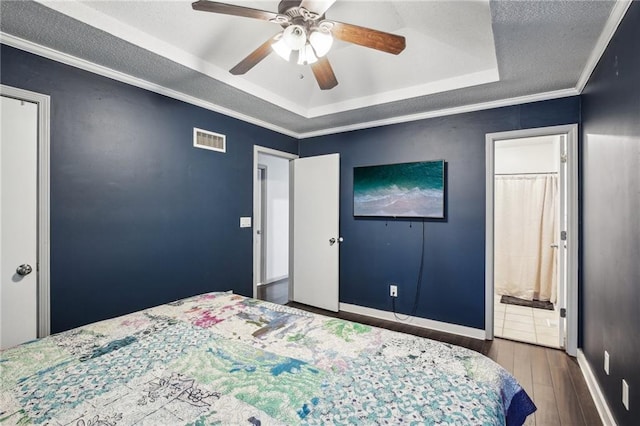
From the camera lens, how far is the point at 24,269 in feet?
6.21

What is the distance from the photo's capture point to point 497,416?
0.95m

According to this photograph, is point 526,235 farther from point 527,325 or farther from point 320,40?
point 320,40

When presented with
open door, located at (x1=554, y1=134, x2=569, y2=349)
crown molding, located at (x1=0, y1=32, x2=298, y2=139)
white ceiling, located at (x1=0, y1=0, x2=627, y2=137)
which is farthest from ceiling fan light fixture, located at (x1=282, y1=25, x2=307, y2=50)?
open door, located at (x1=554, y1=134, x2=569, y2=349)

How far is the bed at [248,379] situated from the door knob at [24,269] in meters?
0.80

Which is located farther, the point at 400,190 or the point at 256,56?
the point at 400,190

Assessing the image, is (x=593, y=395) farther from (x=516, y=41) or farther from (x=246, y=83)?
(x=246, y=83)

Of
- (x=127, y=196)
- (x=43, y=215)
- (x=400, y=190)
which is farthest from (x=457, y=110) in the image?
(x=43, y=215)

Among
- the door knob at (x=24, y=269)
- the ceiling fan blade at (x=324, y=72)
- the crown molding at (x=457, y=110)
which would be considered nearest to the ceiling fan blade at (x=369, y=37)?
the ceiling fan blade at (x=324, y=72)

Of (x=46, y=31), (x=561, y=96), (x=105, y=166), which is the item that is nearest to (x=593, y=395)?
(x=561, y=96)

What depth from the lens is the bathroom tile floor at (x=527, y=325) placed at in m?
3.02

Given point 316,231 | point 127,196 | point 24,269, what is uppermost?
point 127,196

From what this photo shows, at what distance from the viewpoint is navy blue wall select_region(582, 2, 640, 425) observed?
4.63 ft

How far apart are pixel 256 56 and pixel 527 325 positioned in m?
3.90

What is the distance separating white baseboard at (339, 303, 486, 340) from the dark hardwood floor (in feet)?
0.20
